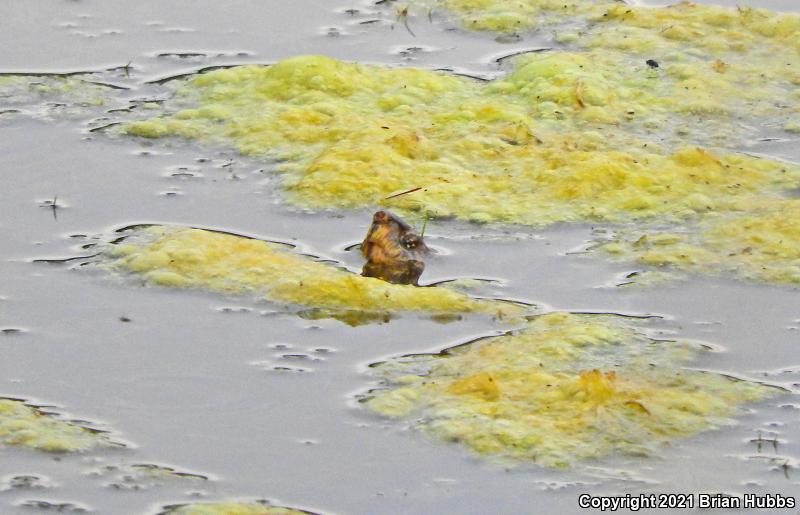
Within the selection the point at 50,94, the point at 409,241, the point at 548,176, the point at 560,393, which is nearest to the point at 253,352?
the point at 409,241

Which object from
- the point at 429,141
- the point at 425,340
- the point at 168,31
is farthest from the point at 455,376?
the point at 168,31

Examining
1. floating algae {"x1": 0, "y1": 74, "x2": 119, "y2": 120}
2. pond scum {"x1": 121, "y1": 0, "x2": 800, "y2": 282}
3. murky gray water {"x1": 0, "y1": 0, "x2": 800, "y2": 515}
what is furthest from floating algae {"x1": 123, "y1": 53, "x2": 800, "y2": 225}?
floating algae {"x1": 0, "y1": 74, "x2": 119, "y2": 120}

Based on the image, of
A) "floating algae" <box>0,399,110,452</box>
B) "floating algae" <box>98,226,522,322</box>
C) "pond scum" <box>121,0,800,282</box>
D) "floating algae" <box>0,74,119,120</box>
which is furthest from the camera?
"floating algae" <box>0,74,119,120</box>

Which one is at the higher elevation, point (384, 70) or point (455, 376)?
point (384, 70)

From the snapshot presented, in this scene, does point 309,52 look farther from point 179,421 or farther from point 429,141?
point 179,421

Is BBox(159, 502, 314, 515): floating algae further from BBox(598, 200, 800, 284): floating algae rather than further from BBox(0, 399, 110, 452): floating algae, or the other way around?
BBox(598, 200, 800, 284): floating algae

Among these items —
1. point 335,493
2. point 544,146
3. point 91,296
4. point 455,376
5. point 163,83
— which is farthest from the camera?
point 163,83

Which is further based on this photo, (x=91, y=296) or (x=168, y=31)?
(x=168, y=31)
